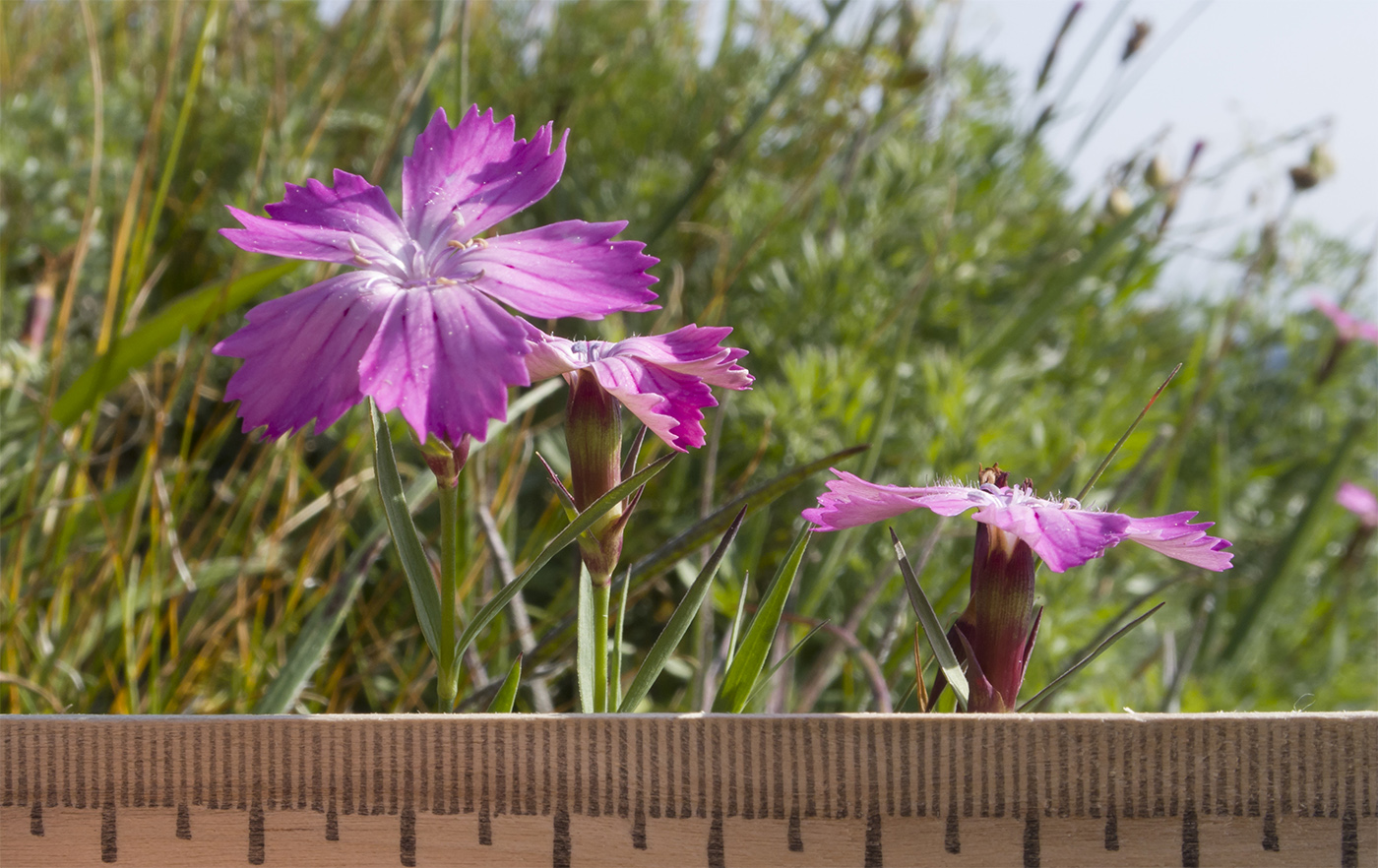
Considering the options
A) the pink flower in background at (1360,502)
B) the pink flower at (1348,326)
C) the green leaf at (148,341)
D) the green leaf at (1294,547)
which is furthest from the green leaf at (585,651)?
the pink flower at (1348,326)

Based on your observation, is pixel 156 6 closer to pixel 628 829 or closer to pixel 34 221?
pixel 34 221

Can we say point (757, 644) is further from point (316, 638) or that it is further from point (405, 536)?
point (316, 638)

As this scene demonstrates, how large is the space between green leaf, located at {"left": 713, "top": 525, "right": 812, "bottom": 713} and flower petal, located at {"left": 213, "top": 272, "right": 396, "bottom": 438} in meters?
0.33

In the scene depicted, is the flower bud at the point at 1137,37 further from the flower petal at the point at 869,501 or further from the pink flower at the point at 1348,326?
the flower petal at the point at 869,501

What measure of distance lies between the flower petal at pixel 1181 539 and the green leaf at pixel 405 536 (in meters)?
0.48

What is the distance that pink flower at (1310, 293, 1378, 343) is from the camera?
2.33 metres

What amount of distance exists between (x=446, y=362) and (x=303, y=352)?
0.09 metres

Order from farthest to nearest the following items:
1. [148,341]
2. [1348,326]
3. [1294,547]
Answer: [1348,326] < [1294,547] < [148,341]

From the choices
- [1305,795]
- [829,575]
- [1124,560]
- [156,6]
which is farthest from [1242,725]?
[156,6]

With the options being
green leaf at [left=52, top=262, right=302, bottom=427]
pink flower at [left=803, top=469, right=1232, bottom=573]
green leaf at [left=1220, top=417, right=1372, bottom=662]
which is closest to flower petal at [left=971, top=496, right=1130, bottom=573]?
pink flower at [left=803, top=469, right=1232, bottom=573]

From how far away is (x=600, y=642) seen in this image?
684mm

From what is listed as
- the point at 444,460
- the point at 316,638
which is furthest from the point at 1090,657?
the point at 316,638

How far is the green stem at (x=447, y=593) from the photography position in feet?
1.97

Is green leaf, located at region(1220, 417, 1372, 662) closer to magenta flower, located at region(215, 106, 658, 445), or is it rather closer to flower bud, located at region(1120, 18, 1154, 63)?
flower bud, located at region(1120, 18, 1154, 63)
